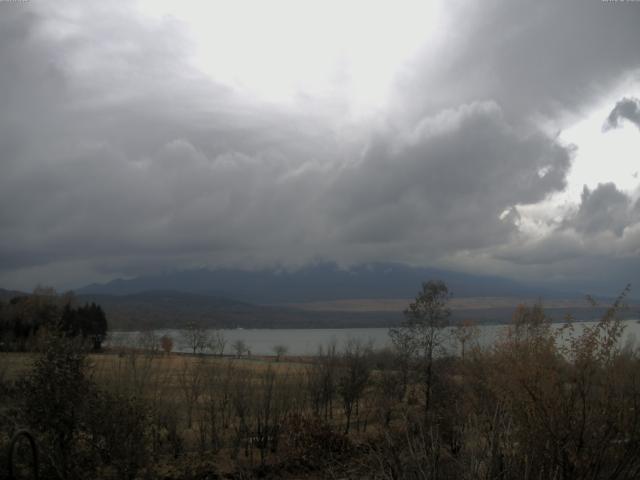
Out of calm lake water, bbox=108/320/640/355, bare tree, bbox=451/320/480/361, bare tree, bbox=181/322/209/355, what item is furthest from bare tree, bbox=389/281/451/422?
bare tree, bbox=181/322/209/355

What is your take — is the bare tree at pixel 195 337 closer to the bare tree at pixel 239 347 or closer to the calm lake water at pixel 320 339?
the calm lake water at pixel 320 339

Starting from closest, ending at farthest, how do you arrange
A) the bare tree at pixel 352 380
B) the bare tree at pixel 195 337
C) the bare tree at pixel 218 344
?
the bare tree at pixel 352 380 → the bare tree at pixel 218 344 → the bare tree at pixel 195 337

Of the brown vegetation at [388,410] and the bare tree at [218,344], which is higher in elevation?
the brown vegetation at [388,410]

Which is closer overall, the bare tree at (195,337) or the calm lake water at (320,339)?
the calm lake water at (320,339)

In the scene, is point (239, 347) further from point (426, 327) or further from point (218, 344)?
point (426, 327)

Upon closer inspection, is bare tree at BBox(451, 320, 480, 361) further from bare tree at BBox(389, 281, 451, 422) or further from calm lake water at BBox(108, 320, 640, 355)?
bare tree at BBox(389, 281, 451, 422)

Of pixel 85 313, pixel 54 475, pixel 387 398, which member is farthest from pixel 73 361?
pixel 85 313

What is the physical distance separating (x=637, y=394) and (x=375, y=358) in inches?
1106

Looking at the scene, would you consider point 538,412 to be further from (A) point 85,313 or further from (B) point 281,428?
(A) point 85,313

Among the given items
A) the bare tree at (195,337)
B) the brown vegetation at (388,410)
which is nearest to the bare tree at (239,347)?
the bare tree at (195,337)

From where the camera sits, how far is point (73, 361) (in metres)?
13.5

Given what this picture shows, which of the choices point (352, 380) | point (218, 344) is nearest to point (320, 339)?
point (218, 344)

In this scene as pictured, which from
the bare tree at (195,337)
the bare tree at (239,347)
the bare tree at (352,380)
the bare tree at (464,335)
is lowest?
the bare tree at (239,347)

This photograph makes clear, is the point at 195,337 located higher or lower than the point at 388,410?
lower
